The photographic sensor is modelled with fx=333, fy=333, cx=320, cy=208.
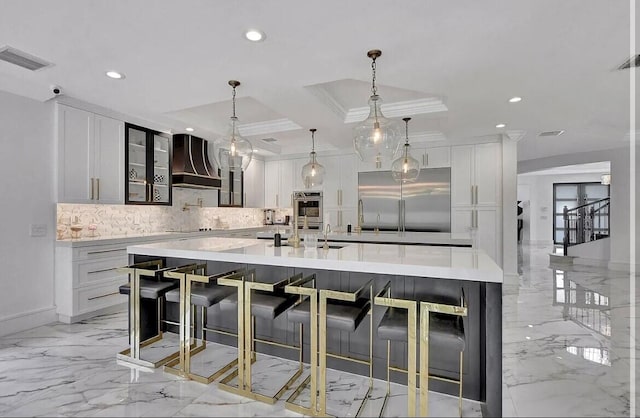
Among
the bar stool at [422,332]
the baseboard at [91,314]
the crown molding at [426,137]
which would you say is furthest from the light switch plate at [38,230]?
the crown molding at [426,137]

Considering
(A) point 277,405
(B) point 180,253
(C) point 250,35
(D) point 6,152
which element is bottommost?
(A) point 277,405

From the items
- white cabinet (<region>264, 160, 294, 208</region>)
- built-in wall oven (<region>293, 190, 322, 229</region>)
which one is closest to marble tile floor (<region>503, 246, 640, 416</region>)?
built-in wall oven (<region>293, 190, 322, 229</region>)

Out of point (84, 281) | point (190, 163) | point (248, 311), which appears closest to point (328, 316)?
point (248, 311)

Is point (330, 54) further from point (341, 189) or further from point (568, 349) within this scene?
point (341, 189)

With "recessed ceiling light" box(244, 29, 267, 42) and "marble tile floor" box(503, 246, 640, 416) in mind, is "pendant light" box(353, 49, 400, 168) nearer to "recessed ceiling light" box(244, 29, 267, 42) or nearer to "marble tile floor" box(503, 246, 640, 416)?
"recessed ceiling light" box(244, 29, 267, 42)

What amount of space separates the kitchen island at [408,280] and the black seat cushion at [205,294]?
9.8 inches

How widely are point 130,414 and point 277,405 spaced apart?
876 millimetres

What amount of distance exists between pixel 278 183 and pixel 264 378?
5.15m

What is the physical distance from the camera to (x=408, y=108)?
14.0 ft

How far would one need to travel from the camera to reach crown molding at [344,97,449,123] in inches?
163

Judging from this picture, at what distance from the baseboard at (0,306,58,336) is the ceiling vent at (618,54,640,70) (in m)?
6.12

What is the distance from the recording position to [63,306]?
363 cm

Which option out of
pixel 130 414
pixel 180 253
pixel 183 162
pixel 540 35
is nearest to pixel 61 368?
pixel 130 414

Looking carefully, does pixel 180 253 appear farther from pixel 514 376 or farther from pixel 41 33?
pixel 514 376
